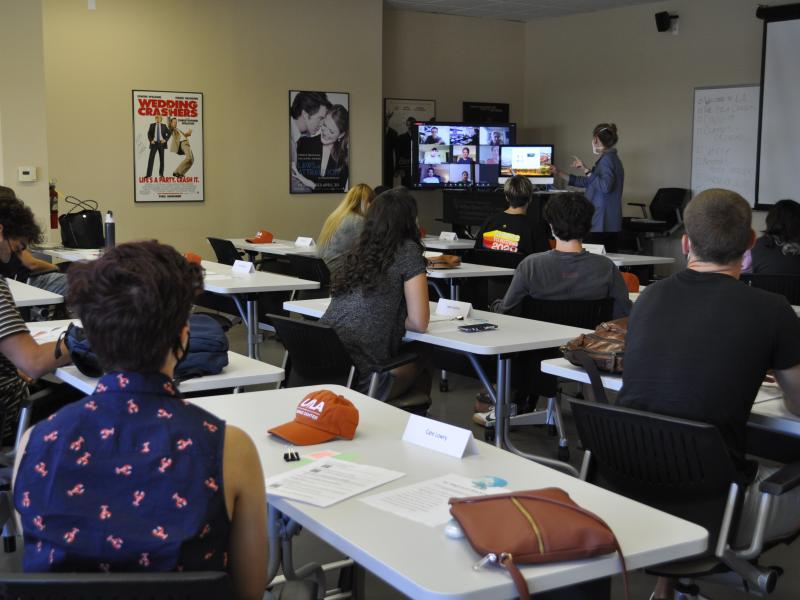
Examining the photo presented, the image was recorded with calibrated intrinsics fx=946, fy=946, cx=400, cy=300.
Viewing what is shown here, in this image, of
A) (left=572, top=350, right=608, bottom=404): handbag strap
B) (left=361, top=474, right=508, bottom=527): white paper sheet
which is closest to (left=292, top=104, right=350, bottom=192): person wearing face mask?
(left=572, top=350, right=608, bottom=404): handbag strap

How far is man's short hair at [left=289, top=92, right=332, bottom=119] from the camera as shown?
1021 cm

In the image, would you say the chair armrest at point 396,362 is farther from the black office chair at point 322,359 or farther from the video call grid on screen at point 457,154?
the video call grid on screen at point 457,154

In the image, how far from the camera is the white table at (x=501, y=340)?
144 inches

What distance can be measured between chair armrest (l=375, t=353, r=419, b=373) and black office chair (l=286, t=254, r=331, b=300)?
2.24m

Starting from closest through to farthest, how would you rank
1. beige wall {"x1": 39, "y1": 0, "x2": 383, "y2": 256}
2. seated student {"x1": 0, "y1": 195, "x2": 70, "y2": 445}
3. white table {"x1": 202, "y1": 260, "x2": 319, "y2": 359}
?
seated student {"x1": 0, "y1": 195, "x2": 70, "y2": 445}
white table {"x1": 202, "y1": 260, "x2": 319, "y2": 359}
beige wall {"x1": 39, "y1": 0, "x2": 383, "y2": 256}

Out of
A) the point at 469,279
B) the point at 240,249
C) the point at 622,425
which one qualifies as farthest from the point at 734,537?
the point at 240,249

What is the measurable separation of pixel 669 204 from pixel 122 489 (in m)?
9.67

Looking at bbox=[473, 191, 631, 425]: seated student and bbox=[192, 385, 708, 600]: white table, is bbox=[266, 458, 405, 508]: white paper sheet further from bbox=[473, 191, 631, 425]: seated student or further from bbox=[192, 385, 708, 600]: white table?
bbox=[473, 191, 631, 425]: seated student

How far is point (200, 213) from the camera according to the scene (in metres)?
9.78

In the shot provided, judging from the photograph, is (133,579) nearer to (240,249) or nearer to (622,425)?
(622,425)

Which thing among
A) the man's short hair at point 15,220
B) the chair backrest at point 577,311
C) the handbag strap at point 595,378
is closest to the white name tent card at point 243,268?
the man's short hair at point 15,220

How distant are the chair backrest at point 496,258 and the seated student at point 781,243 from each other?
155cm

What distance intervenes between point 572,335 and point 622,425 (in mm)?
1404

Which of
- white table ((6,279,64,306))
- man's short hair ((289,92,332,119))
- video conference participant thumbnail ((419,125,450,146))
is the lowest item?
white table ((6,279,64,306))
